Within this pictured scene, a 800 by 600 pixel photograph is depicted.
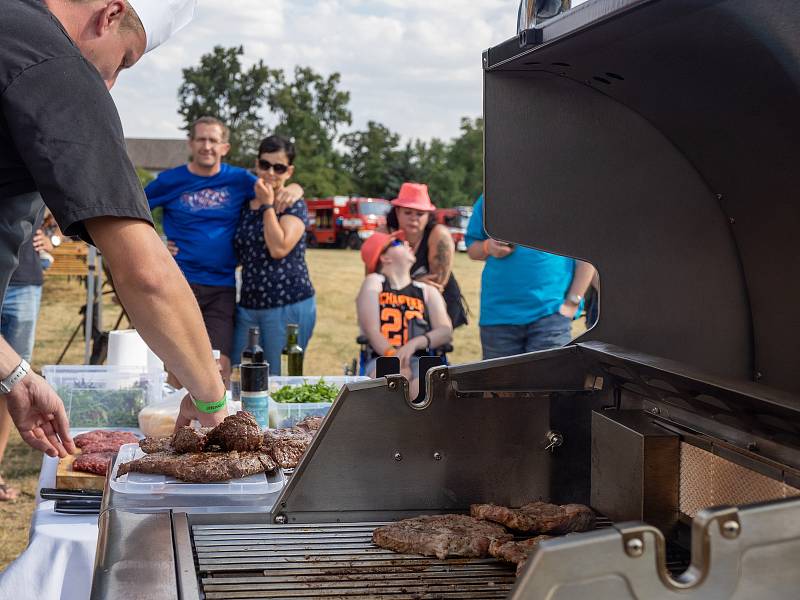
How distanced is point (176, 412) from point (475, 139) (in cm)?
4860

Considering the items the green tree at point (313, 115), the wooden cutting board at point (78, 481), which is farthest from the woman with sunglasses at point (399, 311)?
the green tree at point (313, 115)

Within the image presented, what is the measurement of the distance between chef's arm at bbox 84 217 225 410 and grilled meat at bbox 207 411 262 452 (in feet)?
0.41

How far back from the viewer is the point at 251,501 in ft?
5.56

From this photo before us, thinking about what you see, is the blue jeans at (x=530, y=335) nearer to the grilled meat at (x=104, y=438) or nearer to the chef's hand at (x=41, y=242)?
the grilled meat at (x=104, y=438)

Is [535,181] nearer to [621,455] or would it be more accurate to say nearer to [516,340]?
[621,455]

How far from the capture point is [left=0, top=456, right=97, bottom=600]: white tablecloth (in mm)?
1910

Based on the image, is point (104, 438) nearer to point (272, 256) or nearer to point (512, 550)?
point (512, 550)

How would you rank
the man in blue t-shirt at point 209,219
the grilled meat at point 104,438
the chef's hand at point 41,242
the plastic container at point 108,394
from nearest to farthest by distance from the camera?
the grilled meat at point 104,438, the plastic container at point 108,394, the man in blue t-shirt at point 209,219, the chef's hand at point 41,242

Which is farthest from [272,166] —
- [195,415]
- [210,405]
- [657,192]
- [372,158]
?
[372,158]

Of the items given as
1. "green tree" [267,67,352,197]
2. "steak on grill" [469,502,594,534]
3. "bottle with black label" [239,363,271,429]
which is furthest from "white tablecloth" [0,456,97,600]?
"green tree" [267,67,352,197]

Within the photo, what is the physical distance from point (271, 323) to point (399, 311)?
2.34 feet

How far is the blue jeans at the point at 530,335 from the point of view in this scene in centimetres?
493

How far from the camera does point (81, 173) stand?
1702 millimetres

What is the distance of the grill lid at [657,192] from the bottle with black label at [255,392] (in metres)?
1.12
